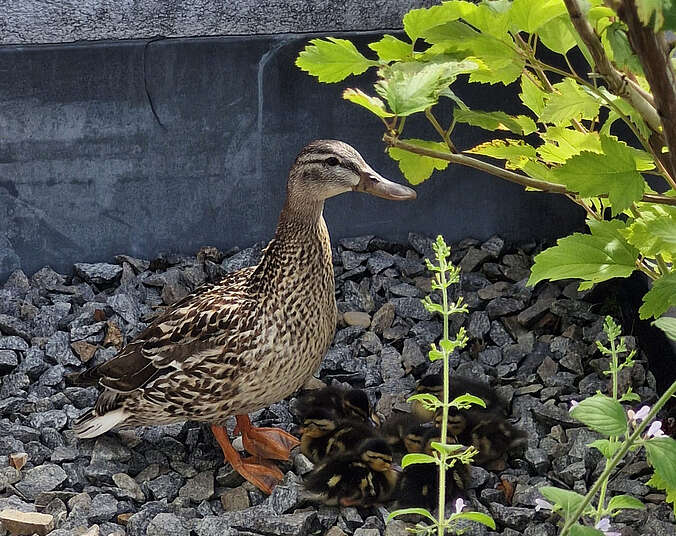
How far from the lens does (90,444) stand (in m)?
2.71

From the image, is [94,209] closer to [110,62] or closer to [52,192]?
[52,192]

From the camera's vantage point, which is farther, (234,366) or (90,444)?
(90,444)

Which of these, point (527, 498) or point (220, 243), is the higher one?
point (220, 243)

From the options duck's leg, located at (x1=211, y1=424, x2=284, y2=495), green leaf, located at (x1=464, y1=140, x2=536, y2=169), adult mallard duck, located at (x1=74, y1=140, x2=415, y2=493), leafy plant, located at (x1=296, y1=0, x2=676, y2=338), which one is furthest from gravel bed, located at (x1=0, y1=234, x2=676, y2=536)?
leafy plant, located at (x1=296, y1=0, x2=676, y2=338)

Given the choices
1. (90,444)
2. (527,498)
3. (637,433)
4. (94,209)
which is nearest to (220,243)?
(94,209)

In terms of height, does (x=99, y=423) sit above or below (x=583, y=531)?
below

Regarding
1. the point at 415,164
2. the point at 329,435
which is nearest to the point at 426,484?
the point at 329,435

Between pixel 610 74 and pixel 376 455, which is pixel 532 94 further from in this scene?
pixel 376 455

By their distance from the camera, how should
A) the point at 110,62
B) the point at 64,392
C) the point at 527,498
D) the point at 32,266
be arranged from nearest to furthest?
the point at 527,498 → the point at 64,392 → the point at 110,62 → the point at 32,266

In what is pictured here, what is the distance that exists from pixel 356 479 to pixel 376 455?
0.25 ft

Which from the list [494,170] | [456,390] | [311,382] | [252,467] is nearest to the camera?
[494,170]

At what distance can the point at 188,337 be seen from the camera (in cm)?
255

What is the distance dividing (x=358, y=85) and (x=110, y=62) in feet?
2.56

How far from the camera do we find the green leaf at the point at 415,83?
1102 mm
